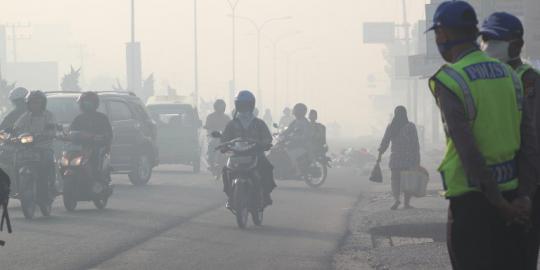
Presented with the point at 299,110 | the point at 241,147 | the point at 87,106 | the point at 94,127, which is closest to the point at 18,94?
the point at 87,106

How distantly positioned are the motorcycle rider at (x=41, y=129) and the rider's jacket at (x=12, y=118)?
52cm

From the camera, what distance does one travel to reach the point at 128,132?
994 inches

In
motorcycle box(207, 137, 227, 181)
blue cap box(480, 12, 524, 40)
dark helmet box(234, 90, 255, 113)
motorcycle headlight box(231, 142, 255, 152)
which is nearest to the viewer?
blue cap box(480, 12, 524, 40)

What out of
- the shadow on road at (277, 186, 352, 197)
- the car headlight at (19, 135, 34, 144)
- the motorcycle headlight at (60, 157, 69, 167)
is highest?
the car headlight at (19, 135, 34, 144)

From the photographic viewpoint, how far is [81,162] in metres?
18.2

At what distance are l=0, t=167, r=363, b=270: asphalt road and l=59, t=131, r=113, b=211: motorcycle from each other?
23 cm

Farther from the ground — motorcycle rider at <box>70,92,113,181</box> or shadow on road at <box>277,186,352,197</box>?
motorcycle rider at <box>70,92,113,181</box>

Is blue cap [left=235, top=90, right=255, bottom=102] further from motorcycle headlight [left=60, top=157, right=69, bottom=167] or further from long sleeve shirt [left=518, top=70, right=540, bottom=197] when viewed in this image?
long sleeve shirt [left=518, top=70, right=540, bottom=197]

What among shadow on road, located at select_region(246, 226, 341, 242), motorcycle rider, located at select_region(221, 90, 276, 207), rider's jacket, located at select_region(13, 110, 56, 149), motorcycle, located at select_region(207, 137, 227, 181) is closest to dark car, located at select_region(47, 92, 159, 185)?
motorcycle, located at select_region(207, 137, 227, 181)

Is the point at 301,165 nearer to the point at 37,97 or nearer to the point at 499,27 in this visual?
the point at 37,97

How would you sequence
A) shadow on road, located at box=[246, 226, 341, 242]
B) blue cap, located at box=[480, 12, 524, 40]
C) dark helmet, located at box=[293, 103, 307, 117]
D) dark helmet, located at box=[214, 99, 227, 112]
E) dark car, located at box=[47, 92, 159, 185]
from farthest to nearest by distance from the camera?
dark helmet, located at box=[214, 99, 227, 112] < dark helmet, located at box=[293, 103, 307, 117] < dark car, located at box=[47, 92, 159, 185] < shadow on road, located at box=[246, 226, 341, 242] < blue cap, located at box=[480, 12, 524, 40]

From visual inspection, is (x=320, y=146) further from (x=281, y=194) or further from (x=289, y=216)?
(x=289, y=216)

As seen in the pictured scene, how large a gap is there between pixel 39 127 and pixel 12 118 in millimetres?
1097

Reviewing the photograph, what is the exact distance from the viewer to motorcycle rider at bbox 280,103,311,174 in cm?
2642
